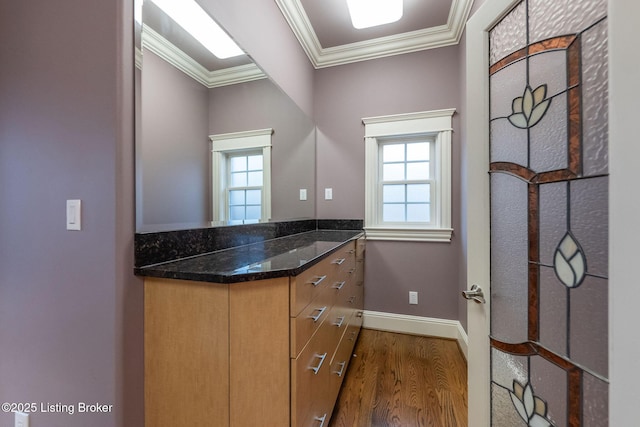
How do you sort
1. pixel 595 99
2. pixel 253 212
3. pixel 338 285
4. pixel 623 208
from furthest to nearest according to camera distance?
pixel 253 212, pixel 338 285, pixel 595 99, pixel 623 208

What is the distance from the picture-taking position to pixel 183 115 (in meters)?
1.23

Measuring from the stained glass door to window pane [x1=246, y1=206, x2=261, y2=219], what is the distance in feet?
4.35

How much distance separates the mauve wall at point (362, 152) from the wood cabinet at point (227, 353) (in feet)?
5.61

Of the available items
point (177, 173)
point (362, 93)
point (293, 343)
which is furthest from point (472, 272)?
point (362, 93)

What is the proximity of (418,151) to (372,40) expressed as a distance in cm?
119

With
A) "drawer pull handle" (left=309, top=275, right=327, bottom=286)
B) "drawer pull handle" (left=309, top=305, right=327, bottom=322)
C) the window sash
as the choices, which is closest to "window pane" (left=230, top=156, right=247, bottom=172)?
"drawer pull handle" (left=309, top=275, right=327, bottom=286)

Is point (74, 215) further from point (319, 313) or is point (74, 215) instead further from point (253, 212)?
point (319, 313)

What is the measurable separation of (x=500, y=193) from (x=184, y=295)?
1.21 metres

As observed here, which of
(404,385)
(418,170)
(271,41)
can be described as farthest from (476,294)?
(271,41)

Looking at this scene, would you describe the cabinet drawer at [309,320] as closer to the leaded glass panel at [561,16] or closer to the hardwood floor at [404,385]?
the hardwood floor at [404,385]

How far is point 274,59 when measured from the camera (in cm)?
196

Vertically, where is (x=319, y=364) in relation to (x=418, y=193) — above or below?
below

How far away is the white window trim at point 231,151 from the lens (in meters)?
1.39

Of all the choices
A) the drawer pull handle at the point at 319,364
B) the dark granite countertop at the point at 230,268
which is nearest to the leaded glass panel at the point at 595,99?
the dark granite countertop at the point at 230,268
